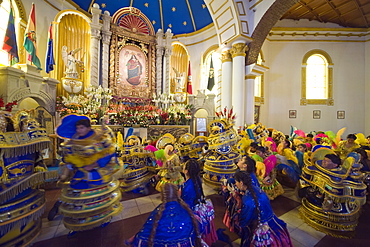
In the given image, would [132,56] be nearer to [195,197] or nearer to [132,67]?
[132,67]

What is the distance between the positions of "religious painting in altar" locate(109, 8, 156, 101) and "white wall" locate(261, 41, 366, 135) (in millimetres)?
8159

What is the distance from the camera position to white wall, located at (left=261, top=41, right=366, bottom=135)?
11172mm

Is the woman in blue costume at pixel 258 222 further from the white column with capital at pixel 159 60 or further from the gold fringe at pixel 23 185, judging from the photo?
the white column with capital at pixel 159 60

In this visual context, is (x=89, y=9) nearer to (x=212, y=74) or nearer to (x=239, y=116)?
(x=212, y=74)

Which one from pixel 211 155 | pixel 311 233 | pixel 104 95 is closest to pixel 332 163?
pixel 311 233

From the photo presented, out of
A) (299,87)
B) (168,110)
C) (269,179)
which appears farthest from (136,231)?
(299,87)

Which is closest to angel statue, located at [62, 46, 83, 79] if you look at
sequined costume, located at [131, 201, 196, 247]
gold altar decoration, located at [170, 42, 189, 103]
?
gold altar decoration, located at [170, 42, 189, 103]

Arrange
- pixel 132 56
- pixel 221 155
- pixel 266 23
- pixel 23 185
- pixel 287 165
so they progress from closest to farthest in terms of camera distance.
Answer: pixel 23 185 → pixel 287 165 → pixel 221 155 → pixel 266 23 → pixel 132 56

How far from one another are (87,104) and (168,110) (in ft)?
13.2

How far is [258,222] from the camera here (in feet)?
5.93

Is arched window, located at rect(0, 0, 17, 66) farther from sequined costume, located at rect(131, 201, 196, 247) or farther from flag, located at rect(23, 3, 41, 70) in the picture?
sequined costume, located at rect(131, 201, 196, 247)

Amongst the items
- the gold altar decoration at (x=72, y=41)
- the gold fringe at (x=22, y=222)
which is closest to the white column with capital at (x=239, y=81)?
the gold fringe at (x=22, y=222)

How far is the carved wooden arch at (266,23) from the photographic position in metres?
6.92

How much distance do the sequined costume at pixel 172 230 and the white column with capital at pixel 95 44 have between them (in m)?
9.99
